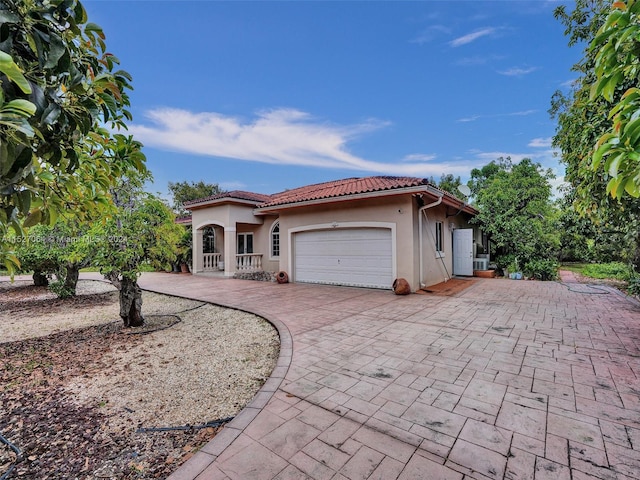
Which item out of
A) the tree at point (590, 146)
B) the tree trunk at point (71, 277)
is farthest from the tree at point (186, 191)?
the tree at point (590, 146)

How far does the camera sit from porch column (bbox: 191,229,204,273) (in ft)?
54.0

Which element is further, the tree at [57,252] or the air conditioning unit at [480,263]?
the air conditioning unit at [480,263]

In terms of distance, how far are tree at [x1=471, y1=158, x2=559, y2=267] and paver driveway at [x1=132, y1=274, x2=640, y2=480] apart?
7640 millimetres

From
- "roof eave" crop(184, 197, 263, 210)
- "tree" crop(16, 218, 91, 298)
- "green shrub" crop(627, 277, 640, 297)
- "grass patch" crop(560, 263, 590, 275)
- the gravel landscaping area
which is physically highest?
"roof eave" crop(184, 197, 263, 210)

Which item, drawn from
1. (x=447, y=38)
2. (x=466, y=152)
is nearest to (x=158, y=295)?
(x=447, y=38)

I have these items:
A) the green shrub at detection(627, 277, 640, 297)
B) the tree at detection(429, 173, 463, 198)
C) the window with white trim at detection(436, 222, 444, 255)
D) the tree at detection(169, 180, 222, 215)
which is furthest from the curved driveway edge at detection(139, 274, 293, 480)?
the tree at detection(429, 173, 463, 198)

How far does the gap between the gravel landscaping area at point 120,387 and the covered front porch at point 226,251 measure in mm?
7754

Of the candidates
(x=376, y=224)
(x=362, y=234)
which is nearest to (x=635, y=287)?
(x=376, y=224)

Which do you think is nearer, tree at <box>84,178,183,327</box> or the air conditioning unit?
tree at <box>84,178,183,327</box>

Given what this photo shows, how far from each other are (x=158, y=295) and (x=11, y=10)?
34.7 ft

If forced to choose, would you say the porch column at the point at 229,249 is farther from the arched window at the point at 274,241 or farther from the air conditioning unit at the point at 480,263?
the air conditioning unit at the point at 480,263

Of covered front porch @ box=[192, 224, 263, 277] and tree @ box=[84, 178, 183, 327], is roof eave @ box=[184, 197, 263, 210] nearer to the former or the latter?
covered front porch @ box=[192, 224, 263, 277]

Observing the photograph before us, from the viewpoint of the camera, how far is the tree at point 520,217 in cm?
1314

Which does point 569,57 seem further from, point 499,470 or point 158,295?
point 158,295
